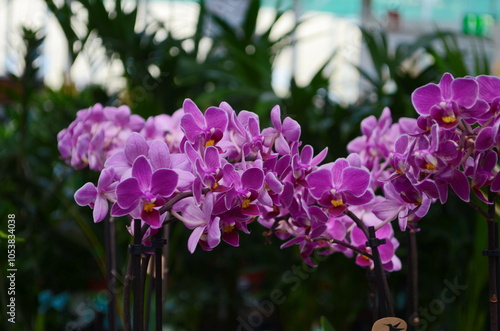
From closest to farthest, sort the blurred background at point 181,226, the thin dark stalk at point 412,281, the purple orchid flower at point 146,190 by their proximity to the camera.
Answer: the purple orchid flower at point 146,190, the thin dark stalk at point 412,281, the blurred background at point 181,226

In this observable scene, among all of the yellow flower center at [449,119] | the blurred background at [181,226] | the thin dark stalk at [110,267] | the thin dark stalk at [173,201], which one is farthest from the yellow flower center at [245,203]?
the blurred background at [181,226]

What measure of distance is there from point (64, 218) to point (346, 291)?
28.1 inches

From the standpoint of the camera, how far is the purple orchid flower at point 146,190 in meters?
0.41

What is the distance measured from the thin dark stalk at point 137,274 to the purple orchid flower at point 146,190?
25mm

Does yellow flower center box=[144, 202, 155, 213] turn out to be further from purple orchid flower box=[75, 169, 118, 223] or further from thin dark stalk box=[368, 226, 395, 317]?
thin dark stalk box=[368, 226, 395, 317]

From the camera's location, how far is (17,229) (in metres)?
1.37

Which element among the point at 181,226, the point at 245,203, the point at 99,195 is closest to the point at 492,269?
the point at 245,203

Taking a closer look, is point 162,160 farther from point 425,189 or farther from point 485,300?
point 485,300

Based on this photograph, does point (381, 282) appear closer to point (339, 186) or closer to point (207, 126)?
point (339, 186)

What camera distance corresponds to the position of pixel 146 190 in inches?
16.5

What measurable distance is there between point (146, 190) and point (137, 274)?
0.25 ft

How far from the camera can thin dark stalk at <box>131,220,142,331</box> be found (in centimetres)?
44

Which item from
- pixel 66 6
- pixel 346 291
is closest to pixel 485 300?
pixel 346 291

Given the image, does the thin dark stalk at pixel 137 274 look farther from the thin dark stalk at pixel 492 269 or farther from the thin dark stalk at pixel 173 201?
the thin dark stalk at pixel 492 269
